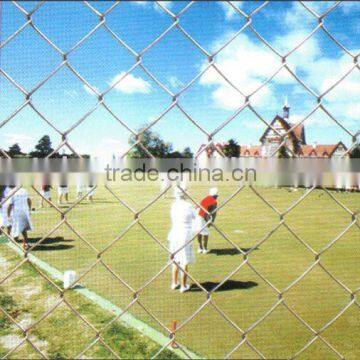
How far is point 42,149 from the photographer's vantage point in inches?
53.2

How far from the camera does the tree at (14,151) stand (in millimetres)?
1352

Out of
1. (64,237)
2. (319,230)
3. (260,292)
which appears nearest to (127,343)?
(260,292)

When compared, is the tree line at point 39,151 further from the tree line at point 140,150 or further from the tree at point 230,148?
the tree at point 230,148

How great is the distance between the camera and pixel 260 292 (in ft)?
18.6

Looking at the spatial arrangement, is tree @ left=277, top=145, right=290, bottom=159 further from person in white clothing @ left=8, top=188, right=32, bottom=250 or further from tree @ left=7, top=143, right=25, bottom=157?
person in white clothing @ left=8, top=188, right=32, bottom=250

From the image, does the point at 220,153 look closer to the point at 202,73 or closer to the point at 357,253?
the point at 202,73

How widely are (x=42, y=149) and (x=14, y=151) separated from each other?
0.10m

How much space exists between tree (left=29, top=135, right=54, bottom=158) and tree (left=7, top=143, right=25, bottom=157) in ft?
A: 0.13

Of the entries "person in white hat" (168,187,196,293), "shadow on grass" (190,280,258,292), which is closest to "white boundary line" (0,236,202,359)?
"person in white hat" (168,187,196,293)

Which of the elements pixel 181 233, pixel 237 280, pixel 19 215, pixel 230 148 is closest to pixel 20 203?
pixel 19 215

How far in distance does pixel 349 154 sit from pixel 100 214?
12.2 m

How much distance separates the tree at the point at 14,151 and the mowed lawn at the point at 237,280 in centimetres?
45

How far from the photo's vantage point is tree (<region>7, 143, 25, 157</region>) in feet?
4.43

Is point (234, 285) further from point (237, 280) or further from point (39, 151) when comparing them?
point (39, 151)
